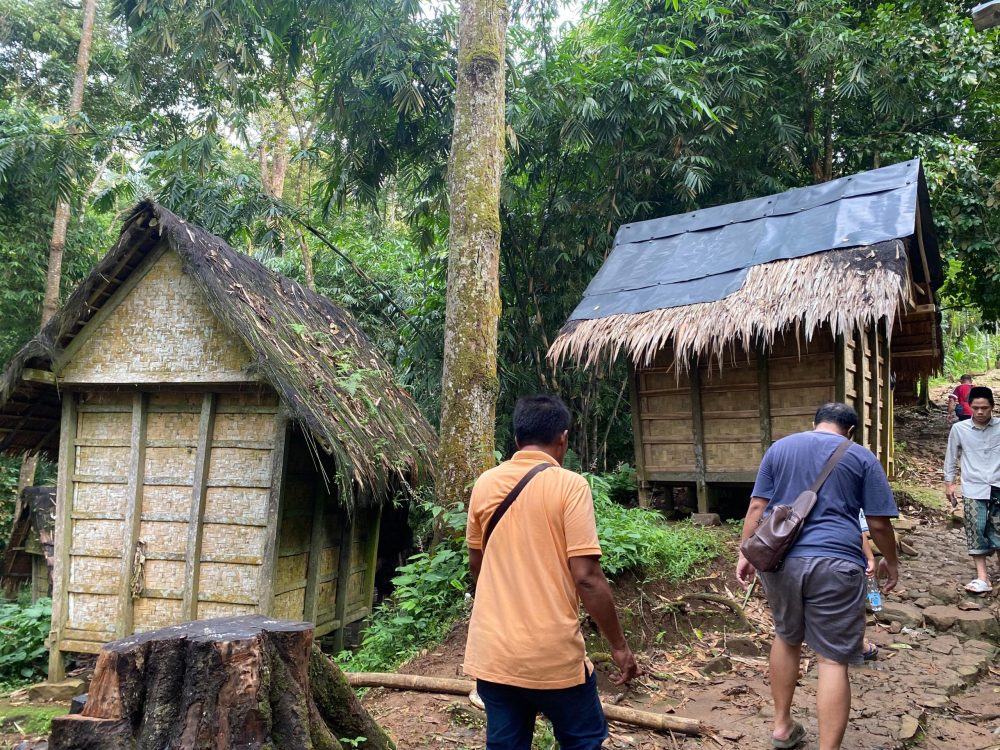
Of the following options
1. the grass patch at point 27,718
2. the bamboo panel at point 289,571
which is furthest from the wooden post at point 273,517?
the grass patch at point 27,718

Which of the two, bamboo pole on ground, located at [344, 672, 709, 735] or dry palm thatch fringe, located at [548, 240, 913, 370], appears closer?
bamboo pole on ground, located at [344, 672, 709, 735]

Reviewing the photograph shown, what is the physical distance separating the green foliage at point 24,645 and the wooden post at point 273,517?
3.30m

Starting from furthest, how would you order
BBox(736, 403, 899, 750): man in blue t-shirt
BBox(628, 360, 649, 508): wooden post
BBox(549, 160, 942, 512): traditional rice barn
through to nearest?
BBox(628, 360, 649, 508): wooden post → BBox(549, 160, 942, 512): traditional rice barn → BBox(736, 403, 899, 750): man in blue t-shirt

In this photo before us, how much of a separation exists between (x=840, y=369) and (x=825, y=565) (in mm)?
4984

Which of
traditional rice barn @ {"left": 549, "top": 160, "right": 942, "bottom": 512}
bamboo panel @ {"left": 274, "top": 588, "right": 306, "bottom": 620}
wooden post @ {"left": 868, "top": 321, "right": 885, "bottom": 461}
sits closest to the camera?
bamboo panel @ {"left": 274, "top": 588, "right": 306, "bottom": 620}

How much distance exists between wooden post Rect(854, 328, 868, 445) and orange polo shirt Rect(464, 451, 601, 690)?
6778 millimetres

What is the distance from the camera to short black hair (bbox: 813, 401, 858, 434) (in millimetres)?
3671

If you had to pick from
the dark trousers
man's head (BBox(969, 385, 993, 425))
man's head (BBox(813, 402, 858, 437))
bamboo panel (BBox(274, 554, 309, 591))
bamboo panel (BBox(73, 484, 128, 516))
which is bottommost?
bamboo panel (BBox(274, 554, 309, 591))

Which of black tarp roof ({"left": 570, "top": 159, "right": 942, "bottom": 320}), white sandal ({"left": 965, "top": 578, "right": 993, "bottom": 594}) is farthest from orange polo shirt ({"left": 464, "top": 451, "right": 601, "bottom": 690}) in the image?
black tarp roof ({"left": 570, "top": 159, "right": 942, "bottom": 320})

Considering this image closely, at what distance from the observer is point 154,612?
675cm

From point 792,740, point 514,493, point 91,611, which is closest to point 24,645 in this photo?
point 91,611

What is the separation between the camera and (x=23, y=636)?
26.3ft

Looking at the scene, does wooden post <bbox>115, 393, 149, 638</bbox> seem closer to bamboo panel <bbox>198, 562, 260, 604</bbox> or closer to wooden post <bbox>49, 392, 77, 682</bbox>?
wooden post <bbox>49, 392, 77, 682</bbox>

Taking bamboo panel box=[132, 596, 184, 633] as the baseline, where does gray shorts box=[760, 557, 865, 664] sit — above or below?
above
